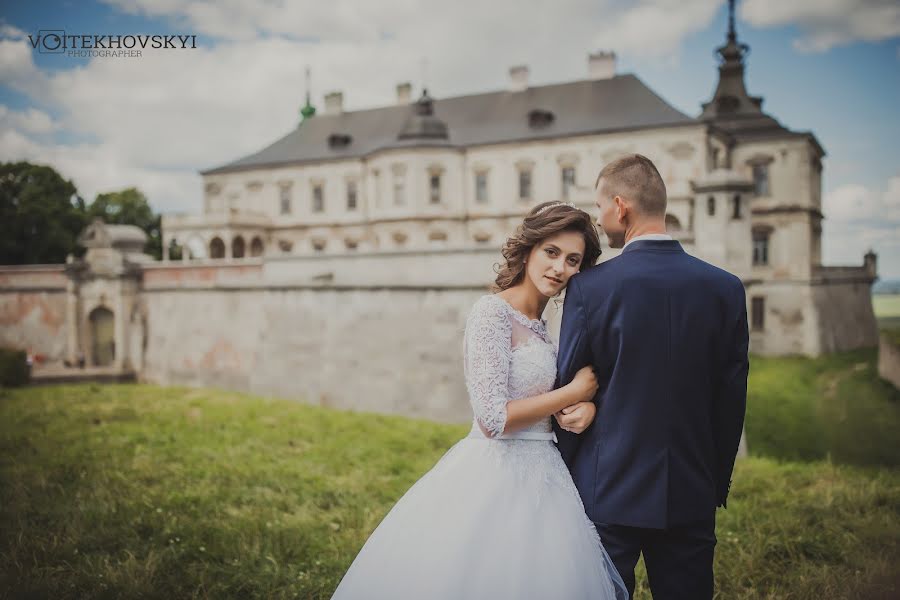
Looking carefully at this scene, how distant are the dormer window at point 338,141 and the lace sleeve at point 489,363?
3329 cm

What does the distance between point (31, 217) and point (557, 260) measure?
3183cm

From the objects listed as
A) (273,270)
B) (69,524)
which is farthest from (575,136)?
(69,524)

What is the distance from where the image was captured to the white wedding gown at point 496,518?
248 centimetres

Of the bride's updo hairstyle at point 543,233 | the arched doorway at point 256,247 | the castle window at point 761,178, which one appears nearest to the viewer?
the bride's updo hairstyle at point 543,233

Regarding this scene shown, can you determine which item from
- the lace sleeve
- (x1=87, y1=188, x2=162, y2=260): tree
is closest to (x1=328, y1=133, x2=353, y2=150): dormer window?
(x1=87, y1=188, x2=162, y2=260): tree

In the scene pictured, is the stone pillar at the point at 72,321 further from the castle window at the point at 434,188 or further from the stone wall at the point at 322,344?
the castle window at the point at 434,188

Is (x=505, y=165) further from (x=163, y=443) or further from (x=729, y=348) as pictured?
(x=729, y=348)

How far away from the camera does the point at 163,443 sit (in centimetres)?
930

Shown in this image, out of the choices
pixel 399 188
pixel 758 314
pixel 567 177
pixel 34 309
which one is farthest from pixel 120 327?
pixel 758 314

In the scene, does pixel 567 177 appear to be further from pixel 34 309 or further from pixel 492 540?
pixel 492 540

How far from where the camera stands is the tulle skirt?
248cm

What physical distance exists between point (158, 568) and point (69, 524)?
1.36 m

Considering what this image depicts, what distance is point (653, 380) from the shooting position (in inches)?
95.7

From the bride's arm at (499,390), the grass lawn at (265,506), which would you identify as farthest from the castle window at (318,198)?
the bride's arm at (499,390)
